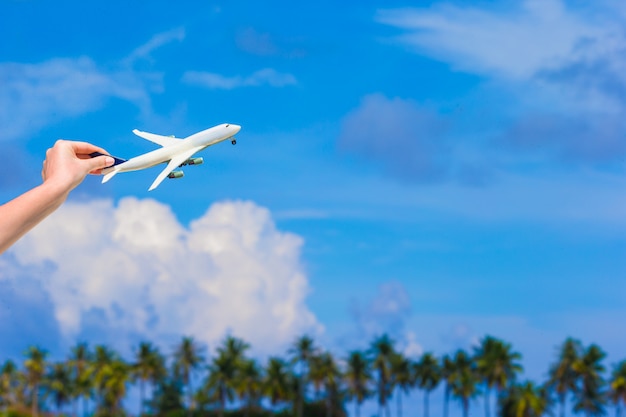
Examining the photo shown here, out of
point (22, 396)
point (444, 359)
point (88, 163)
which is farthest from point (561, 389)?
point (88, 163)

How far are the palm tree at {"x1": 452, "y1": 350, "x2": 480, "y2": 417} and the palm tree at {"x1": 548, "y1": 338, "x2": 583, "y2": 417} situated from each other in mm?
9859

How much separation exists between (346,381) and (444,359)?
11841 mm

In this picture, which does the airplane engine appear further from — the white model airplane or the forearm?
the forearm

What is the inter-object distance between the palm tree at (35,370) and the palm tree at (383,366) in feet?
135

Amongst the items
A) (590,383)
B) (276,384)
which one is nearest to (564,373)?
(590,383)

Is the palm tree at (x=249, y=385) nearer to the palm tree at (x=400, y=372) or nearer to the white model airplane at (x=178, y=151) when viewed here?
the palm tree at (x=400, y=372)

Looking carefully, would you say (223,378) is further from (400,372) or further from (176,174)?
(176,174)

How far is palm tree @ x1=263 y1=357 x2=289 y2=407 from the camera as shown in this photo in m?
122

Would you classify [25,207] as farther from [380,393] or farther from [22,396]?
[22,396]

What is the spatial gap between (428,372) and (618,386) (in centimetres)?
2298

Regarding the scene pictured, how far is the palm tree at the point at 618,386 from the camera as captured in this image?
4289 inches

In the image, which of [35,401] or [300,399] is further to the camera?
[35,401]

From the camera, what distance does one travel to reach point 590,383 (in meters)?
111

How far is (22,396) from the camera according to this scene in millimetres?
132500
